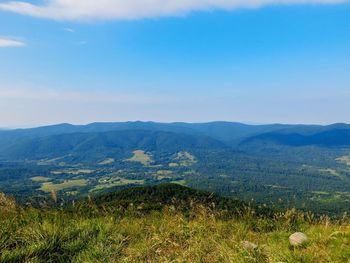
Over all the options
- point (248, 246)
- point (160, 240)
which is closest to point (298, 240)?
point (248, 246)

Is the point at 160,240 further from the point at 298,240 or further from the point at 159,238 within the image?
the point at 298,240

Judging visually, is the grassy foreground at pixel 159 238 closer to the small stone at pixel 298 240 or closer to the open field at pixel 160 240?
the open field at pixel 160 240

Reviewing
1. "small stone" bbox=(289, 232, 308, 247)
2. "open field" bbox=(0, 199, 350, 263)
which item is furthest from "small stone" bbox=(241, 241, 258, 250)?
"small stone" bbox=(289, 232, 308, 247)

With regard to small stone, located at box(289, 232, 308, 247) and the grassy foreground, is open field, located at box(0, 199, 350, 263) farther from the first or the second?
small stone, located at box(289, 232, 308, 247)

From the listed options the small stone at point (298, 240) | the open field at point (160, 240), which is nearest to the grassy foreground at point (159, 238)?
the open field at point (160, 240)

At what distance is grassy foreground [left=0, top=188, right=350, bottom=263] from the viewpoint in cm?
677

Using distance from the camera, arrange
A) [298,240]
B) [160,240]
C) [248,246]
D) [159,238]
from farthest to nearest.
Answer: [298,240] → [159,238] → [160,240] → [248,246]

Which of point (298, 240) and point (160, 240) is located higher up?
point (160, 240)

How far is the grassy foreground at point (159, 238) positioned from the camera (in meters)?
6.77

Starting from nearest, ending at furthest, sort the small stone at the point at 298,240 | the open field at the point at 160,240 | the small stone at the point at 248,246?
1. the open field at the point at 160,240
2. the small stone at the point at 248,246
3. the small stone at the point at 298,240

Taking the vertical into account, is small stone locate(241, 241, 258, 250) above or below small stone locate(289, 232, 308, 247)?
above

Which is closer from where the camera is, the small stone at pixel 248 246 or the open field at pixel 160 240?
the open field at pixel 160 240

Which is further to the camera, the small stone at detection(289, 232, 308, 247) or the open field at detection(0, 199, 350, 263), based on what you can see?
the small stone at detection(289, 232, 308, 247)

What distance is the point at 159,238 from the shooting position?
785 cm
